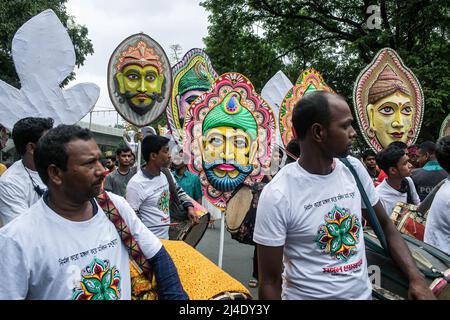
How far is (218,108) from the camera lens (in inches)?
188

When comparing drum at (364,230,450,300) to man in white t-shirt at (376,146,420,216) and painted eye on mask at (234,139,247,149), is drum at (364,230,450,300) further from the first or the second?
painted eye on mask at (234,139,247,149)

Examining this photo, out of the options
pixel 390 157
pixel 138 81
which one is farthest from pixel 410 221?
pixel 138 81

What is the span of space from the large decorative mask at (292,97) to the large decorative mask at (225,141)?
167 centimetres

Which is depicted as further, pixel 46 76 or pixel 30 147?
pixel 46 76

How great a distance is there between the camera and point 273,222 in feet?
6.04

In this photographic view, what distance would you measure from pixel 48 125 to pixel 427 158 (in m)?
5.13

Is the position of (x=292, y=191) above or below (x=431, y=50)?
below

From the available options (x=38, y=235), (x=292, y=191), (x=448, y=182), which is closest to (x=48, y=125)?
(x=38, y=235)

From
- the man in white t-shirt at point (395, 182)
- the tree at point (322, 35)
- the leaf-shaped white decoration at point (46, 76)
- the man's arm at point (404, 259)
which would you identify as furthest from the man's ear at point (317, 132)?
the tree at point (322, 35)

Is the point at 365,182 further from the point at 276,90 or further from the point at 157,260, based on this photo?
the point at 276,90

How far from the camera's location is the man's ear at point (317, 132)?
1.94m

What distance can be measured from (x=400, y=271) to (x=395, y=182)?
6.23 ft

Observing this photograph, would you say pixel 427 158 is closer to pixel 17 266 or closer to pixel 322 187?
pixel 322 187

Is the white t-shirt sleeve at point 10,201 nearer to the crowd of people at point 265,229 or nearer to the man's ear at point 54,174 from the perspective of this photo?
the crowd of people at point 265,229
